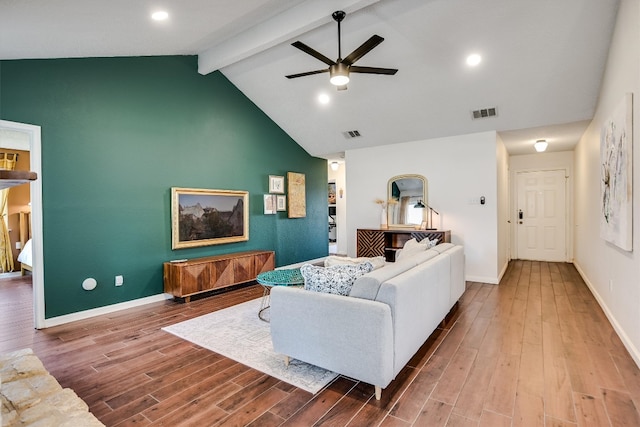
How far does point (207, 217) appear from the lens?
5.21m

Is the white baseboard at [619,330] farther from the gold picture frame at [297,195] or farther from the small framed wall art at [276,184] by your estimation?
the small framed wall art at [276,184]

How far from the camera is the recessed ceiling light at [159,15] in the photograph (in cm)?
320

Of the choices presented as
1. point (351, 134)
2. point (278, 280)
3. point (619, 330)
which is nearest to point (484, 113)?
point (351, 134)

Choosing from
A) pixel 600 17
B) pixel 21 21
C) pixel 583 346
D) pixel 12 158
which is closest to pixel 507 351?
pixel 583 346

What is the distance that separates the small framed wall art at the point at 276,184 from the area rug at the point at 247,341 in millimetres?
2743

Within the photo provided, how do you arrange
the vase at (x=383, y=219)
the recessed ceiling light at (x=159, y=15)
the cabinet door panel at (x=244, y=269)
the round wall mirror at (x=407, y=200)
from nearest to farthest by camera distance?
1. the recessed ceiling light at (x=159, y=15)
2. the cabinet door panel at (x=244, y=269)
3. the round wall mirror at (x=407, y=200)
4. the vase at (x=383, y=219)

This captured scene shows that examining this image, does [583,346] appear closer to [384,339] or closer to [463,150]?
[384,339]

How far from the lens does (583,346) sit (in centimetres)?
293

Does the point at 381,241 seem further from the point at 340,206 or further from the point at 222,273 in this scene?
the point at 340,206

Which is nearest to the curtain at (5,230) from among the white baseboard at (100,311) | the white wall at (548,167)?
the white baseboard at (100,311)

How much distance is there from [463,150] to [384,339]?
4.66 m

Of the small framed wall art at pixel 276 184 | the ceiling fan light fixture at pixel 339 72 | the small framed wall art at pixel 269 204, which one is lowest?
the small framed wall art at pixel 269 204

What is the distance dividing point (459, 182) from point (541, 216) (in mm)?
3235

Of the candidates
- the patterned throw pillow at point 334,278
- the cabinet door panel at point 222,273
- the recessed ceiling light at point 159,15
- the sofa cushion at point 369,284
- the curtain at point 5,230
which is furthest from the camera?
the curtain at point 5,230
